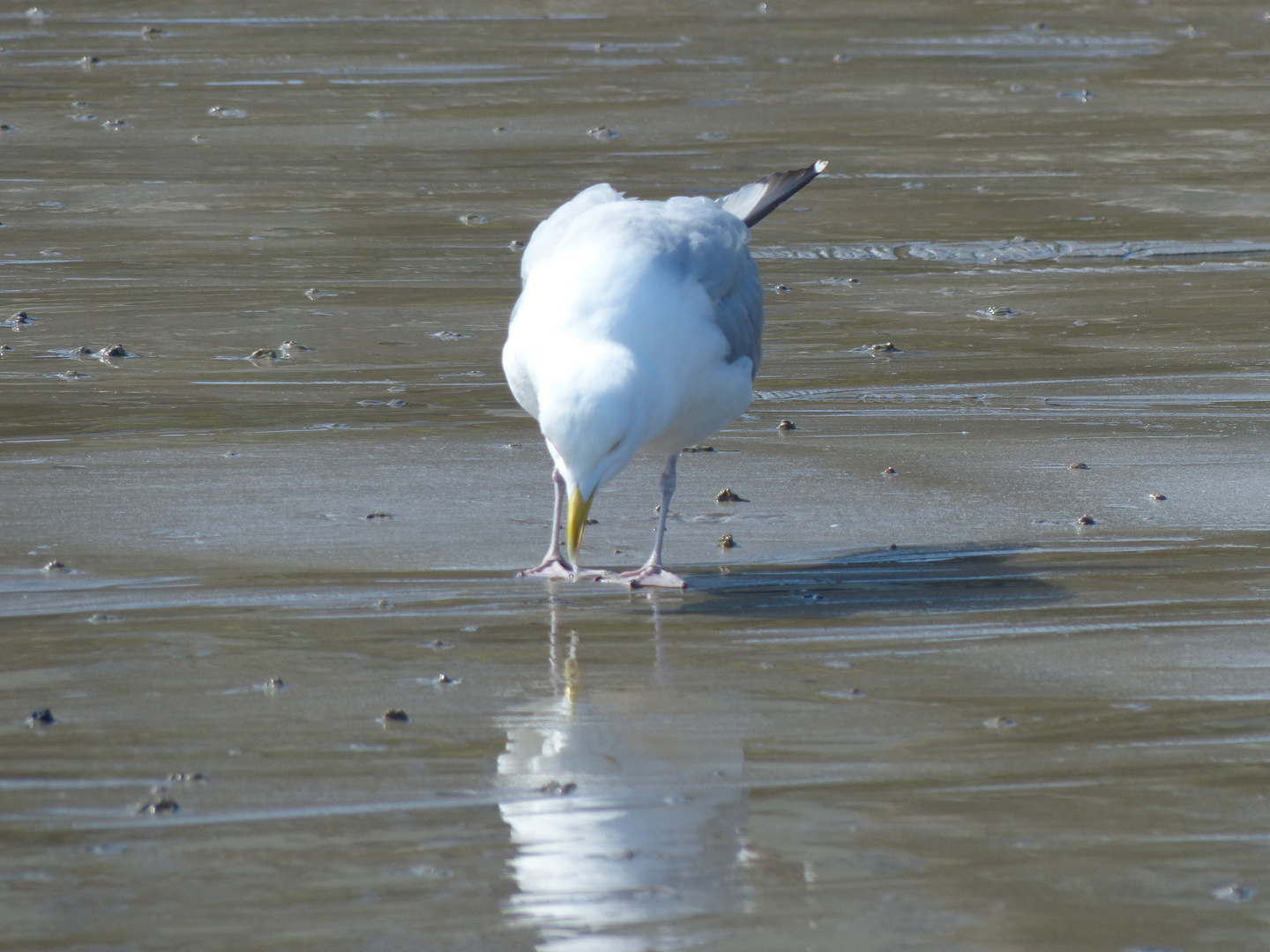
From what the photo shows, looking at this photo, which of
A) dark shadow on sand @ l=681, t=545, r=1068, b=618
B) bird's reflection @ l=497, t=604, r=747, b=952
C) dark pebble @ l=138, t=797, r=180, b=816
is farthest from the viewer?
dark shadow on sand @ l=681, t=545, r=1068, b=618

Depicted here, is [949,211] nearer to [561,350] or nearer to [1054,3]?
[561,350]

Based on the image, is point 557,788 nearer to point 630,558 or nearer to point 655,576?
point 655,576

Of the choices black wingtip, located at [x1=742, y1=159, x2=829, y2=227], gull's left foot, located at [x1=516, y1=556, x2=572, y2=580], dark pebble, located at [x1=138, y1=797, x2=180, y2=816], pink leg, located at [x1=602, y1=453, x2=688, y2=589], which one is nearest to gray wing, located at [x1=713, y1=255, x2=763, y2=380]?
black wingtip, located at [x1=742, y1=159, x2=829, y2=227]

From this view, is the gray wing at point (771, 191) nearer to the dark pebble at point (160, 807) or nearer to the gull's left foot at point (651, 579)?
the gull's left foot at point (651, 579)

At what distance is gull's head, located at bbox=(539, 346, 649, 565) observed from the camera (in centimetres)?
425

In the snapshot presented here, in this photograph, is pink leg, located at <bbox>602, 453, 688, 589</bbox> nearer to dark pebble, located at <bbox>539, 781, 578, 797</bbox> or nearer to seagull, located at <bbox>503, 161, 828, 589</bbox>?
seagull, located at <bbox>503, 161, 828, 589</bbox>

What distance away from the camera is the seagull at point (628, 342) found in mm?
4320

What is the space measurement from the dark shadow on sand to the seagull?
20 cm

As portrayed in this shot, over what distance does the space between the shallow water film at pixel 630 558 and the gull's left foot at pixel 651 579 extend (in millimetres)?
68

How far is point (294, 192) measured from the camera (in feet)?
31.0

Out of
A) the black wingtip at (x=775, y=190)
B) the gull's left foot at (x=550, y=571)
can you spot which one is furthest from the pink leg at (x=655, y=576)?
the black wingtip at (x=775, y=190)

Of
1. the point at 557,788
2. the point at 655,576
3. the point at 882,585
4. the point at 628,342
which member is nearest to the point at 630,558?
the point at 655,576

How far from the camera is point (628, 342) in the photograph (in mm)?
4480

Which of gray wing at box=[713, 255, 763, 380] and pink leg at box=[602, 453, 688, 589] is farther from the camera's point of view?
gray wing at box=[713, 255, 763, 380]
